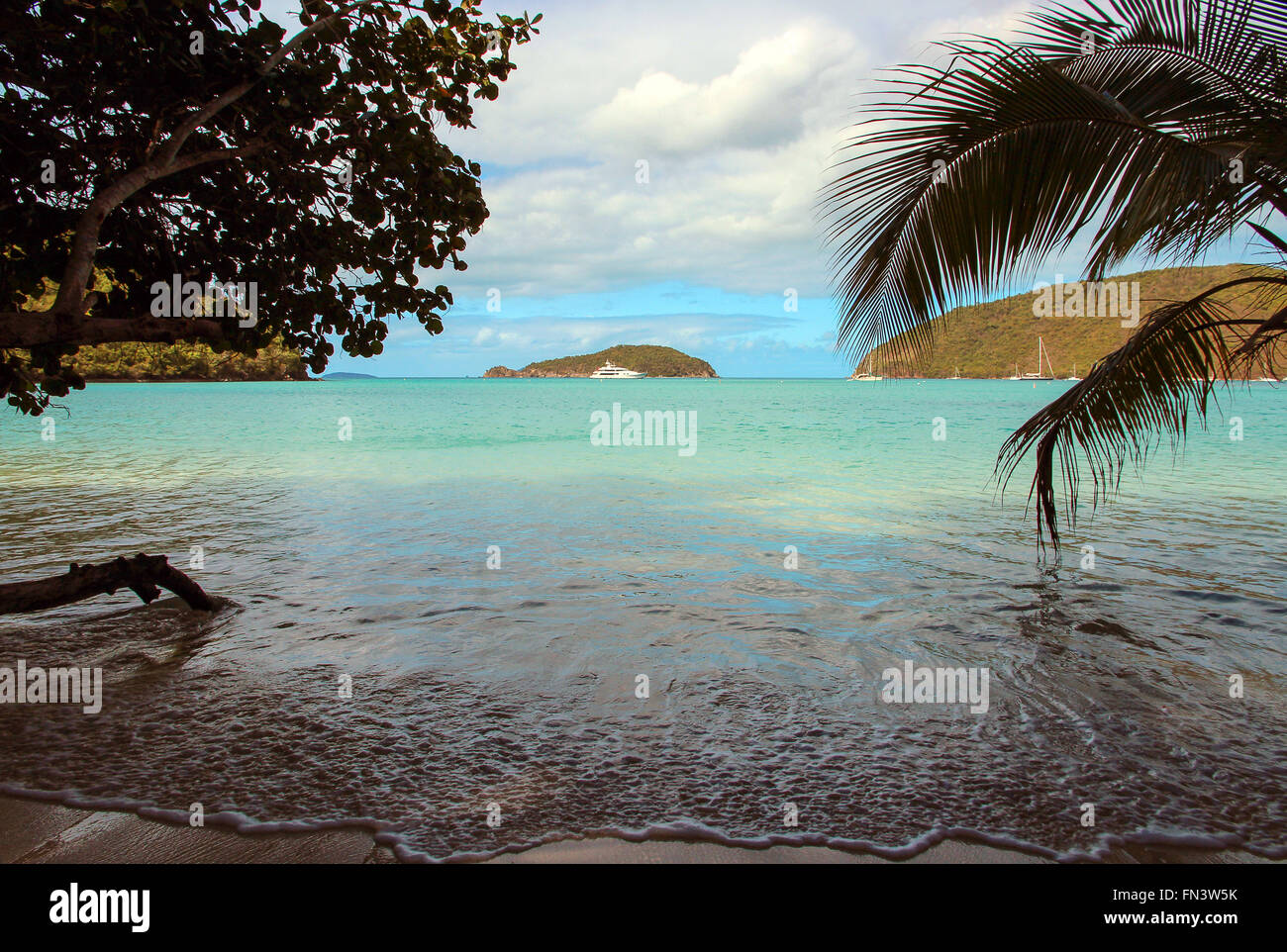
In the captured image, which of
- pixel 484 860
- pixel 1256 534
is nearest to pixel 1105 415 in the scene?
pixel 484 860

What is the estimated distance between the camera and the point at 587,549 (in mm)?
9617

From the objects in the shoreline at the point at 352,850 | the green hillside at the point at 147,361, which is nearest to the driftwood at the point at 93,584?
the shoreline at the point at 352,850

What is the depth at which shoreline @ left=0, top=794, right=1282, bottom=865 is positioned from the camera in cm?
296

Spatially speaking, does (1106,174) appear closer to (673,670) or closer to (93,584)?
(673,670)

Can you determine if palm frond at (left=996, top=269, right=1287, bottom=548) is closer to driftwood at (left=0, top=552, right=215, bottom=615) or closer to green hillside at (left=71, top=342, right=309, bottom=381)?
driftwood at (left=0, top=552, right=215, bottom=615)

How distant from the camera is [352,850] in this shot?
302 centimetres

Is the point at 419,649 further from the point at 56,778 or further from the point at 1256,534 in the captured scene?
the point at 1256,534

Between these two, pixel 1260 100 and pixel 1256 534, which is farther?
pixel 1256 534

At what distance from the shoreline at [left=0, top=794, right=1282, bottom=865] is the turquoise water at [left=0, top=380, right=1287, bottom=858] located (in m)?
0.11

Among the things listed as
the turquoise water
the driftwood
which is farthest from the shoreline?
the driftwood

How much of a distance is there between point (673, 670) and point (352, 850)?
8.75ft

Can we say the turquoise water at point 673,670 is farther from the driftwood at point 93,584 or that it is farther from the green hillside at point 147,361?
the green hillside at point 147,361

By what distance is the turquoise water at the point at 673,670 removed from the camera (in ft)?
11.2

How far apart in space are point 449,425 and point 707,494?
29489mm
